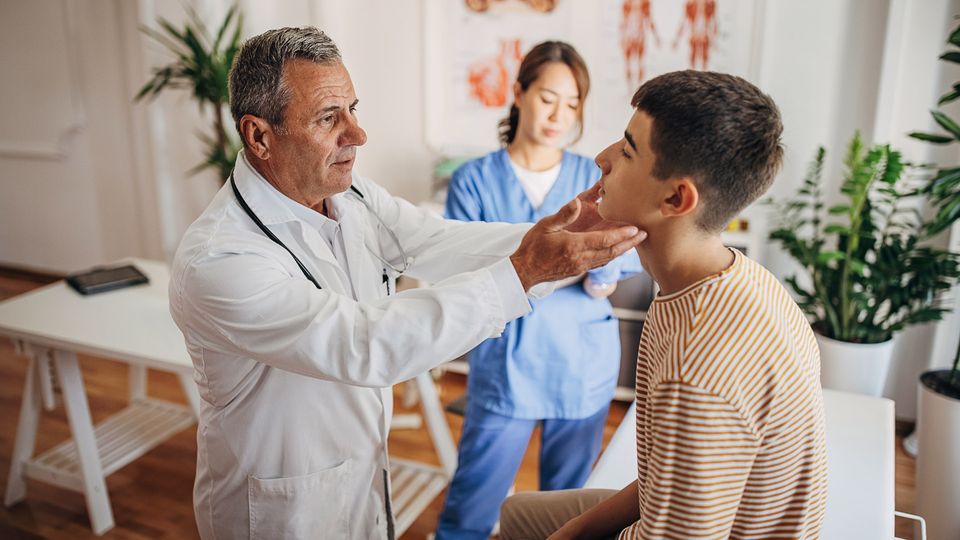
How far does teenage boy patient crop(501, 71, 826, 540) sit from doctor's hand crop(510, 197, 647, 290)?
0.05 meters

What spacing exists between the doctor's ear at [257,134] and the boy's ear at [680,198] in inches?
25.6

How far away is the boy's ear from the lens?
39.4 inches

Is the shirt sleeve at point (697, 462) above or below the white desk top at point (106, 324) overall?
above

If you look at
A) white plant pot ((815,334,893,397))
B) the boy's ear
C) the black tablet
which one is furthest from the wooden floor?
the boy's ear

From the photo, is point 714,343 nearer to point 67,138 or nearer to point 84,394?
point 84,394

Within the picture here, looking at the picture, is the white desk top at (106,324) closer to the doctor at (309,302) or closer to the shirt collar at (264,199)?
the doctor at (309,302)

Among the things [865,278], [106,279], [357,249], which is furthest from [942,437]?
[106,279]

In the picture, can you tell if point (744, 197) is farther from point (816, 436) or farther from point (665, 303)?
point (816, 436)

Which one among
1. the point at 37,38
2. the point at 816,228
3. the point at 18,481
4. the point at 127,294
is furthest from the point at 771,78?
the point at 37,38

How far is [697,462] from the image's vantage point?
902 mm

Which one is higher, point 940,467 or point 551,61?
point 551,61

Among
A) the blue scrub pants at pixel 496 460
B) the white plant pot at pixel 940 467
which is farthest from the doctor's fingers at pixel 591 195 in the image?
the white plant pot at pixel 940 467

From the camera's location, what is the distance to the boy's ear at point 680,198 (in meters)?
1.00

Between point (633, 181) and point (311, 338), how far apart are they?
20.4 inches
